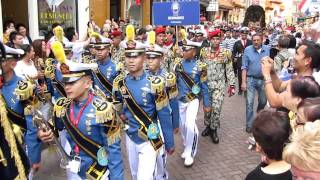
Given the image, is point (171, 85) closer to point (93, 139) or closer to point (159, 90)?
point (159, 90)

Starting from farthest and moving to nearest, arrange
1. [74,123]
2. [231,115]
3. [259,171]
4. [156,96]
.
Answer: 1. [231,115]
2. [156,96]
3. [74,123]
4. [259,171]

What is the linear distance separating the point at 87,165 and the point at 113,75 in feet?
10.2

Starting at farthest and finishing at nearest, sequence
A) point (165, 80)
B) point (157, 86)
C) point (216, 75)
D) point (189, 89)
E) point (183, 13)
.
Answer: point (183, 13), point (216, 75), point (189, 89), point (165, 80), point (157, 86)

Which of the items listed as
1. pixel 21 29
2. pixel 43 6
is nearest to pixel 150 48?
pixel 21 29

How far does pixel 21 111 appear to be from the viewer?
15.9ft

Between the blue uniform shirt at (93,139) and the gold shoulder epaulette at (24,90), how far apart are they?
112 cm

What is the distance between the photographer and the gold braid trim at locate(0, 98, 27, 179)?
2.75 m

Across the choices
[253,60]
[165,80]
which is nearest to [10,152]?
[165,80]

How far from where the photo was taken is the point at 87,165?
3.84 meters

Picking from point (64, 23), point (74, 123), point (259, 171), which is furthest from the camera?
point (64, 23)

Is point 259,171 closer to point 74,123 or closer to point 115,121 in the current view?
point 115,121

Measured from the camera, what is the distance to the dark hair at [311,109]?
289 cm

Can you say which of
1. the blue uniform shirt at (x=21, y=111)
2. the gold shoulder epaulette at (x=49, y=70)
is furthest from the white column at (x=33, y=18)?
the blue uniform shirt at (x=21, y=111)

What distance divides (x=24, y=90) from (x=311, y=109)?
10.4ft
